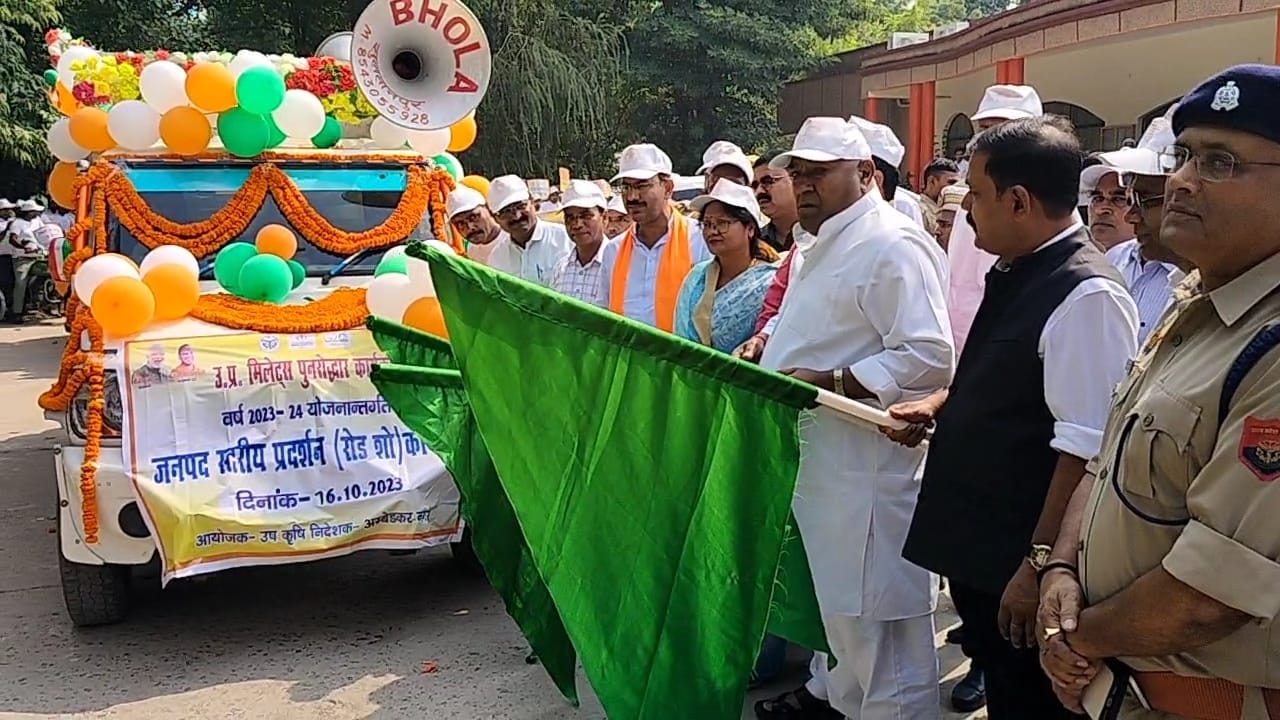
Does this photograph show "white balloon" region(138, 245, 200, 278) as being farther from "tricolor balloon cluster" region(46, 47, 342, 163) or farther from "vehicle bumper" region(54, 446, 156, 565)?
"vehicle bumper" region(54, 446, 156, 565)

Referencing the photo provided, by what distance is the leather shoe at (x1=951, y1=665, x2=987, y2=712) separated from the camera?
3.80m

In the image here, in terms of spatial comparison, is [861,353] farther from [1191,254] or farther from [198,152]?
[198,152]

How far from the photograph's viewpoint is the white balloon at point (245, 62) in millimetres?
5176

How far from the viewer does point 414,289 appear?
4.71 m

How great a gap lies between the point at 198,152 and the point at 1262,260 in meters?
4.68

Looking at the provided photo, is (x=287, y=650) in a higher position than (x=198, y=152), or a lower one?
lower

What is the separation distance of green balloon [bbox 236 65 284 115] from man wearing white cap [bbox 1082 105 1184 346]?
3545 mm

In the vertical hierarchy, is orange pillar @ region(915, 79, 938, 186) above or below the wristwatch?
above

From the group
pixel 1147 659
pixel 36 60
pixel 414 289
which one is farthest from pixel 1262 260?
pixel 36 60

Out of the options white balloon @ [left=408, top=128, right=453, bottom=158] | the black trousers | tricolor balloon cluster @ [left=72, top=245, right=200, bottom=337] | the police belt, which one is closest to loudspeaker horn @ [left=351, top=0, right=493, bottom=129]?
white balloon @ [left=408, top=128, right=453, bottom=158]

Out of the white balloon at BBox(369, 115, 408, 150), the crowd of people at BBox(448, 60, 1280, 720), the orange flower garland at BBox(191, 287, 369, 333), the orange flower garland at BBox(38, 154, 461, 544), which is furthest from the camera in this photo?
the white balloon at BBox(369, 115, 408, 150)

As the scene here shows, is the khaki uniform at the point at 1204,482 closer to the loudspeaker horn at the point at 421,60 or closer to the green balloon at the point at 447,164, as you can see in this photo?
the loudspeaker horn at the point at 421,60

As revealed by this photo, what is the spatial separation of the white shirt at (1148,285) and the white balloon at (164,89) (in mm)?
4102

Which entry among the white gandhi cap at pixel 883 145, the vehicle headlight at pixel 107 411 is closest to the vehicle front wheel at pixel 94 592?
the vehicle headlight at pixel 107 411
